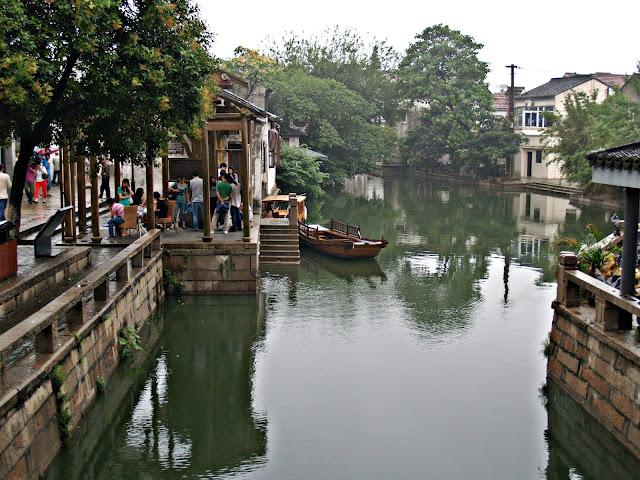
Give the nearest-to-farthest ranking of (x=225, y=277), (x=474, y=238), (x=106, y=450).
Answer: (x=106, y=450) → (x=225, y=277) → (x=474, y=238)

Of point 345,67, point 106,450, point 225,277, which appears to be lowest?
point 106,450

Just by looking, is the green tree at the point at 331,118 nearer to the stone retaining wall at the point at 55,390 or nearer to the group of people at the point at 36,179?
the group of people at the point at 36,179

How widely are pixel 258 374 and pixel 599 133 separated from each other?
116ft

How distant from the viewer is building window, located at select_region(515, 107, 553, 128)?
62.4 meters

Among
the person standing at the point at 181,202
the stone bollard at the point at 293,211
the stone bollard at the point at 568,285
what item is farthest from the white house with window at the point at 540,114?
the stone bollard at the point at 568,285

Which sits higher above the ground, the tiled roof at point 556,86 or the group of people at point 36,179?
the tiled roof at point 556,86

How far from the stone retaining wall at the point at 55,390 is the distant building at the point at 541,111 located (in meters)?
50.7

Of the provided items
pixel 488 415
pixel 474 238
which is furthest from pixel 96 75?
pixel 474 238

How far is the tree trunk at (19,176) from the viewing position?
14469mm

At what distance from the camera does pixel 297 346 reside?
17047 mm

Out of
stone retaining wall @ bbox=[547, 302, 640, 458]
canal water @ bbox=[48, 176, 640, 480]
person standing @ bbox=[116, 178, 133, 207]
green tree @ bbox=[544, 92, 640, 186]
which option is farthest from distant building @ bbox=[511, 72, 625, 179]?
stone retaining wall @ bbox=[547, 302, 640, 458]

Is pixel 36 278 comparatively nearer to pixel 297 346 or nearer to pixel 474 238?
pixel 297 346

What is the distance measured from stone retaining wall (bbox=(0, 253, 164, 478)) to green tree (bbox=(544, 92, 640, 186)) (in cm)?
3450

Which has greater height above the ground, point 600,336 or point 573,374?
point 600,336
